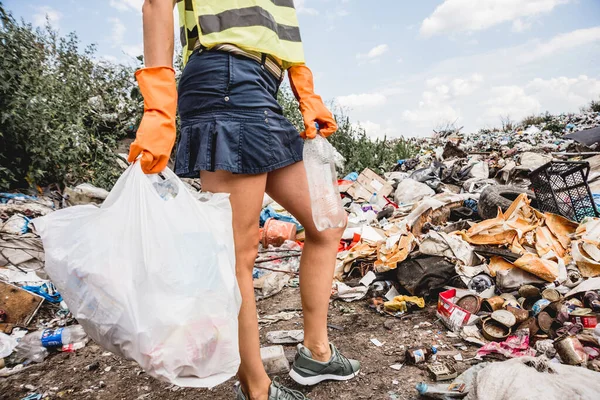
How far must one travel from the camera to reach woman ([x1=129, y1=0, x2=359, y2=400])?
1.06 metres

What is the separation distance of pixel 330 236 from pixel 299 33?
81 centimetres

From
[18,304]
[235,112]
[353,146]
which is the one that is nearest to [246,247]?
[235,112]

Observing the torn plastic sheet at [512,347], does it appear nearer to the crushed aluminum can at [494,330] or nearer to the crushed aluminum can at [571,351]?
the crushed aluminum can at [494,330]

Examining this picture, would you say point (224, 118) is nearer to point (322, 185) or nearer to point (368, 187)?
point (322, 185)

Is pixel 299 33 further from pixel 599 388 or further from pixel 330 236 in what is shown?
pixel 599 388

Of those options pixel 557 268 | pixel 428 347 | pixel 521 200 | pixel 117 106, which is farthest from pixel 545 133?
pixel 117 106

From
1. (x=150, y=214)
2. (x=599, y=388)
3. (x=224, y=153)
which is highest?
(x=224, y=153)

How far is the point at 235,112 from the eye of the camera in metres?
1.14

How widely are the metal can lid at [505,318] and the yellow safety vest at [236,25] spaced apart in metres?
1.73

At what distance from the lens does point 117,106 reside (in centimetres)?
652

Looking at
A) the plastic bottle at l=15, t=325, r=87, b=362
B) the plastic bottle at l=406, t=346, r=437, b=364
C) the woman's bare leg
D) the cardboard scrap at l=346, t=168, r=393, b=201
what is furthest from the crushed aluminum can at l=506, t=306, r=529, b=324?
the cardboard scrap at l=346, t=168, r=393, b=201

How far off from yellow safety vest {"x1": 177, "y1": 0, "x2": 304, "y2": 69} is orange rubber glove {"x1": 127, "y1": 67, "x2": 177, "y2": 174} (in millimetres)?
182

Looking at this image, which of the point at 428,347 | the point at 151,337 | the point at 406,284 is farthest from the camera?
the point at 406,284

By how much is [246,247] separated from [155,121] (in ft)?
1.66
